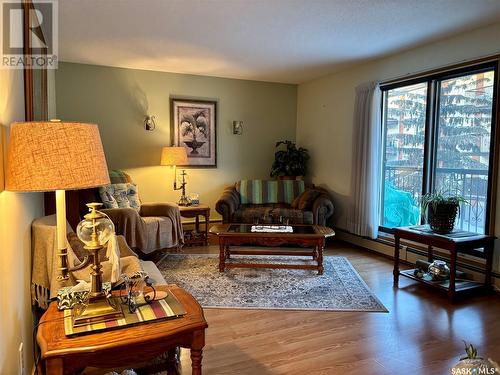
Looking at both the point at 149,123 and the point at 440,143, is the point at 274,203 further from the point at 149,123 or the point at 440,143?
the point at 440,143

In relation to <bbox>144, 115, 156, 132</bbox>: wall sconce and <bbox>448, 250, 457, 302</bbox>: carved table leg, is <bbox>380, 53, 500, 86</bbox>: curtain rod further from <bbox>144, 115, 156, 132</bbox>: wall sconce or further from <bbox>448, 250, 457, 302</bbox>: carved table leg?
<bbox>144, 115, 156, 132</bbox>: wall sconce

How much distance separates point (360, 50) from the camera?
4.36 metres

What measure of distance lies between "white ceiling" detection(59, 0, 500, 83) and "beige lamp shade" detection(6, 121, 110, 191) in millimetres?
2096

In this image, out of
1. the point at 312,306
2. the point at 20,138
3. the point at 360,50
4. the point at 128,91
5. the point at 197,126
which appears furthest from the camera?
the point at 197,126

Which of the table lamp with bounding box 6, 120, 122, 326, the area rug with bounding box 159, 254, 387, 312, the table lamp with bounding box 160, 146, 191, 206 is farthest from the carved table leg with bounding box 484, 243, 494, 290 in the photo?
the table lamp with bounding box 160, 146, 191, 206

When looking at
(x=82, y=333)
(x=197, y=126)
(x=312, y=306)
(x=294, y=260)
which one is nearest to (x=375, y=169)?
(x=294, y=260)

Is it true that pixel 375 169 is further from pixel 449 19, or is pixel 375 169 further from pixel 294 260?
pixel 449 19

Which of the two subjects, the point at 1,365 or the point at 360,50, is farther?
the point at 360,50

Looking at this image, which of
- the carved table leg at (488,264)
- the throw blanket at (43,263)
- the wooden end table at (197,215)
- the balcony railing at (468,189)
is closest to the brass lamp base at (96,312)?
the throw blanket at (43,263)

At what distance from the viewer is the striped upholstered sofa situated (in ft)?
16.5

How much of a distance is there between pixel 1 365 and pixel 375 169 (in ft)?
14.3

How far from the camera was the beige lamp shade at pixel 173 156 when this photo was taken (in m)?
5.18

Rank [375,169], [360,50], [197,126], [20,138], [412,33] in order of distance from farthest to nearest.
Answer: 1. [197,126]
2. [375,169]
3. [360,50]
4. [412,33]
5. [20,138]

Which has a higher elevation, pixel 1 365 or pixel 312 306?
pixel 1 365
